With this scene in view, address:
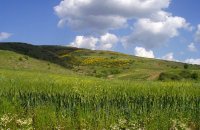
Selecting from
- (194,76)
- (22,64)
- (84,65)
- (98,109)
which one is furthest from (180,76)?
(84,65)

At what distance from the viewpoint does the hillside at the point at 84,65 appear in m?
62.0

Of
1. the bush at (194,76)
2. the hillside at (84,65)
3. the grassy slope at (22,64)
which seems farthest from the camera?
the grassy slope at (22,64)

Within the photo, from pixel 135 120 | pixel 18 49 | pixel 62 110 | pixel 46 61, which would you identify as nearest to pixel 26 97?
pixel 62 110

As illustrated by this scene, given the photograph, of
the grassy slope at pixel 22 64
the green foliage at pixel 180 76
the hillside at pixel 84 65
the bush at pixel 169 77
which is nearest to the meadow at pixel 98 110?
the green foliage at pixel 180 76

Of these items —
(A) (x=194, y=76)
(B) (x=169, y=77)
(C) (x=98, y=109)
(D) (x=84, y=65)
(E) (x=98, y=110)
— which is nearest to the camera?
Result: (E) (x=98, y=110)

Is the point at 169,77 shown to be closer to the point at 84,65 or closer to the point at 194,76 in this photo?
the point at 194,76

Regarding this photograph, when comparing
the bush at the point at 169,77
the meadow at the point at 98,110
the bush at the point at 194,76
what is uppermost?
the bush at the point at 194,76

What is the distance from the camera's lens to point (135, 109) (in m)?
20.0

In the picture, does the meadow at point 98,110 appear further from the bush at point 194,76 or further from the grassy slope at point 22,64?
the grassy slope at point 22,64

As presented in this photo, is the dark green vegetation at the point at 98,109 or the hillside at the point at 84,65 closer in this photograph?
the dark green vegetation at the point at 98,109

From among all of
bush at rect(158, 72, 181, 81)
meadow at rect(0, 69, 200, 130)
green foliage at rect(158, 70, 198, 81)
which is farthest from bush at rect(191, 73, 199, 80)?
meadow at rect(0, 69, 200, 130)

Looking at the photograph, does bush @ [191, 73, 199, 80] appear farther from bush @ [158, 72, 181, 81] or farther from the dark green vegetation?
the dark green vegetation

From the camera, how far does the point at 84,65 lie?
3629 inches

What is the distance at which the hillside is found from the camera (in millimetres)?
62000
